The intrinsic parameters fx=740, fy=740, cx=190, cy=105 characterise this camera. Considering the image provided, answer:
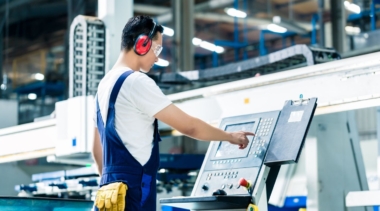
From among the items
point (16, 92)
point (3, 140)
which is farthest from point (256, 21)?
point (3, 140)

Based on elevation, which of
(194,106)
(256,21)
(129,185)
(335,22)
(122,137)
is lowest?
(129,185)

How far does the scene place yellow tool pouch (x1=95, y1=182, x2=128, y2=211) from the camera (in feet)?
9.44

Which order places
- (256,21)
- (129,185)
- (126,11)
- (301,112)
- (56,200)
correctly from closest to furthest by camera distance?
(129,185) → (301,112) → (56,200) → (126,11) → (256,21)

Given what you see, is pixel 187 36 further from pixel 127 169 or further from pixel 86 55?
pixel 127 169

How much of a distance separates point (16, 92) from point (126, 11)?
1268 centimetres

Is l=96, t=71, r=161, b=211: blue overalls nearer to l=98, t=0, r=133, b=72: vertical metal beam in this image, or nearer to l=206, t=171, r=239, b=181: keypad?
l=206, t=171, r=239, b=181: keypad

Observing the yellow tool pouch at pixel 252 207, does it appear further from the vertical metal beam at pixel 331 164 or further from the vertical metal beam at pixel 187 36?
the vertical metal beam at pixel 187 36

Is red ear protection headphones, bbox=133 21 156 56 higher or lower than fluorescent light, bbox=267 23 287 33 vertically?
lower

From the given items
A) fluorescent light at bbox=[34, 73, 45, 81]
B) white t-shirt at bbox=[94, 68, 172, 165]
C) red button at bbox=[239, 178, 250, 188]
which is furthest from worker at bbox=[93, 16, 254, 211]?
fluorescent light at bbox=[34, 73, 45, 81]

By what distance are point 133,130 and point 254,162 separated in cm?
66

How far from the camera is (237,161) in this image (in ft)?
11.5

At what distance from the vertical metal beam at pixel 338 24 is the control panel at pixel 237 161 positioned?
7519mm

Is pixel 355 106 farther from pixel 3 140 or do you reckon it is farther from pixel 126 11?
pixel 3 140

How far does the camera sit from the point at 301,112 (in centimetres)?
343
